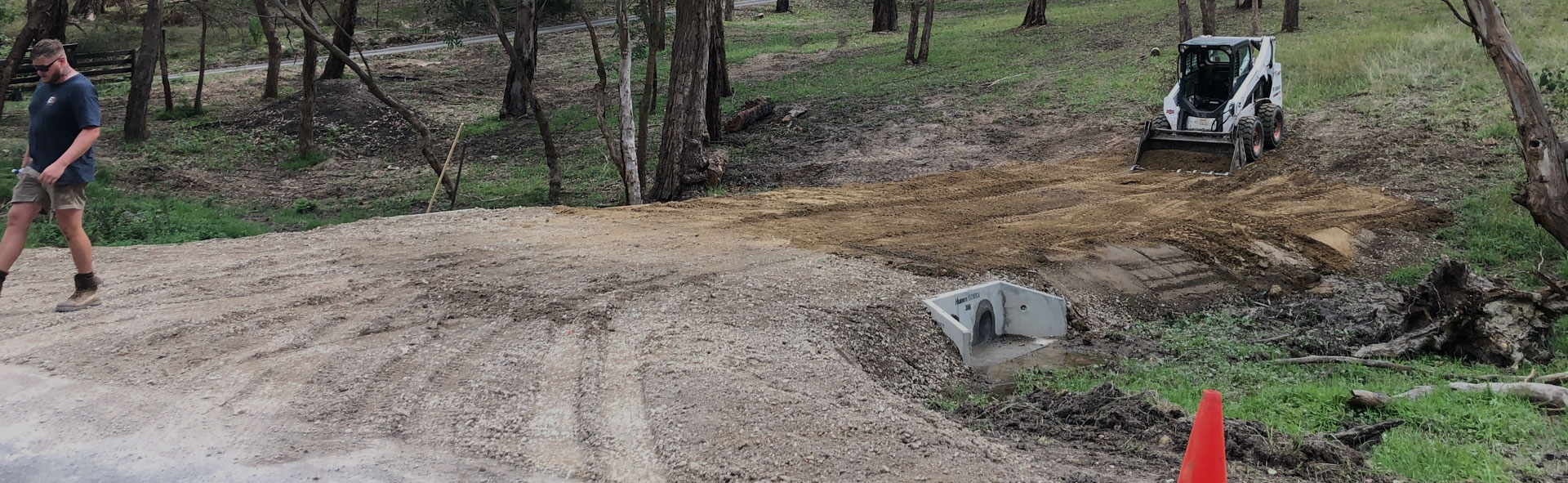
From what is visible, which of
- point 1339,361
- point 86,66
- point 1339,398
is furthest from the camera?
point 86,66

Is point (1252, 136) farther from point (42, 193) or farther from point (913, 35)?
point (42, 193)

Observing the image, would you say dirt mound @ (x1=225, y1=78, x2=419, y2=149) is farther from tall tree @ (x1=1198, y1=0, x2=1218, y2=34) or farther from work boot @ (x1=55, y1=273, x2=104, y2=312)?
tall tree @ (x1=1198, y1=0, x2=1218, y2=34)

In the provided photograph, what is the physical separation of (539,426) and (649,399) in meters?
0.67

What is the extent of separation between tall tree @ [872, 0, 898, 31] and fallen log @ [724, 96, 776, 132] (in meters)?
15.1

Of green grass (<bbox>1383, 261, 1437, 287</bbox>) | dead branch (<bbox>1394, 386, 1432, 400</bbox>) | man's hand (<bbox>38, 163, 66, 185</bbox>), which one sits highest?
man's hand (<bbox>38, 163, 66, 185</bbox>)

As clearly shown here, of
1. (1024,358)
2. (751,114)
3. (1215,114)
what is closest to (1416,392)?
(1024,358)

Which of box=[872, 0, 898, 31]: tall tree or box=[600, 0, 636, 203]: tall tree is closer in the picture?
box=[600, 0, 636, 203]: tall tree

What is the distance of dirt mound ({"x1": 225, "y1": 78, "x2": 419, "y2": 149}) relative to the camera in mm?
21422

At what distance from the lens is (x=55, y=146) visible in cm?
746

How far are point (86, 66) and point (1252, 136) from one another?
1064 inches

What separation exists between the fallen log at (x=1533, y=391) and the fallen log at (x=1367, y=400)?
0.62 m

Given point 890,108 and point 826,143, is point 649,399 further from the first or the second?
point 890,108

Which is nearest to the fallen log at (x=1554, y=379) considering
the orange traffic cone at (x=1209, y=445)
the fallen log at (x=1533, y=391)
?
the fallen log at (x=1533, y=391)

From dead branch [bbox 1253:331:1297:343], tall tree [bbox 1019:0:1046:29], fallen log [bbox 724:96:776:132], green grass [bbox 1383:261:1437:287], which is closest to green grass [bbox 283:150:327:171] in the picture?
fallen log [bbox 724:96:776:132]
